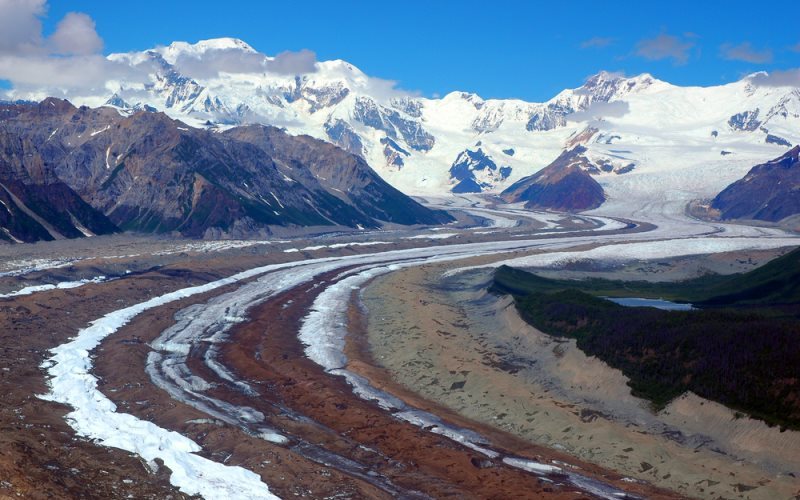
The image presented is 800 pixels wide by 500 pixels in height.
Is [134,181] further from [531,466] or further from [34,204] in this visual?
[531,466]

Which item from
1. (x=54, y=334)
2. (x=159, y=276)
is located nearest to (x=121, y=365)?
(x=54, y=334)

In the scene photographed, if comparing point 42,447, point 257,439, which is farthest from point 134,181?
point 42,447

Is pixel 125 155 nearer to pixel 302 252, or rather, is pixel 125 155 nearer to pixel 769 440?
pixel 302 252

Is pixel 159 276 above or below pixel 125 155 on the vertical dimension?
below

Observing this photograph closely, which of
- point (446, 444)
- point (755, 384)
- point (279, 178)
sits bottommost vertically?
point (446, 444)

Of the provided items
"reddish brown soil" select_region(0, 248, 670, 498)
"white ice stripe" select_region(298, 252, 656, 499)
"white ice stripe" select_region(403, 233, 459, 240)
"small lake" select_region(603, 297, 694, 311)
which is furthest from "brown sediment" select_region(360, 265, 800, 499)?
"white ice stripe" select_region(403, 233, 459, 240)

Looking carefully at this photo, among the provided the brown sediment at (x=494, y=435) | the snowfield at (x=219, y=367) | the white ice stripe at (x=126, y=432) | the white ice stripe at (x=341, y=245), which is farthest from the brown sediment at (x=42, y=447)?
the white ice stripe at (x=341, y=245)
